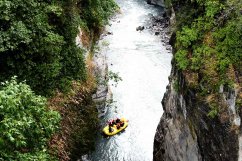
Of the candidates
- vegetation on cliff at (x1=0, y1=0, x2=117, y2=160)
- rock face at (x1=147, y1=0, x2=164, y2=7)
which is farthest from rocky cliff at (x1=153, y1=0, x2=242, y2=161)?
rock face at (x1=147, y1=0, x2=164, y2=7)

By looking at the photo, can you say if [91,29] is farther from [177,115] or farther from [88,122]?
[177,115]

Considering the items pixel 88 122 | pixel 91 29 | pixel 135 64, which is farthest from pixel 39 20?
pixel 135 64

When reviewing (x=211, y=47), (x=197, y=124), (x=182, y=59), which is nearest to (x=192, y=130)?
(x=197, y=124)

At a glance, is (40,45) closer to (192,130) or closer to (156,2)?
(192,130)

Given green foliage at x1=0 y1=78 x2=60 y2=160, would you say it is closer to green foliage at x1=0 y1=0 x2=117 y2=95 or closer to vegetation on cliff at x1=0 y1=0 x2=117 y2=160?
vegetation on cliff at x1=0 y1=0 x2=117 y2=160

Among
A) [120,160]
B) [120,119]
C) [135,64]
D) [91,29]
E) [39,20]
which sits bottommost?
[120,160]
